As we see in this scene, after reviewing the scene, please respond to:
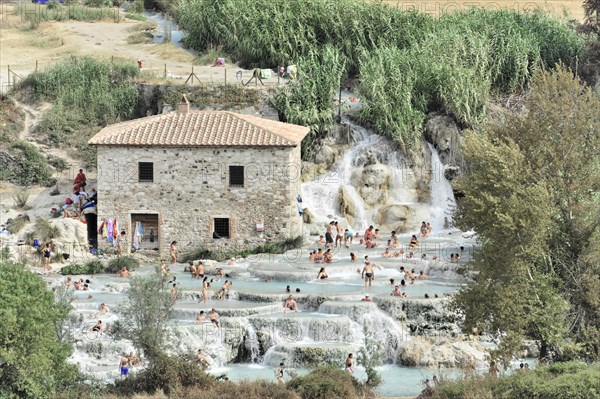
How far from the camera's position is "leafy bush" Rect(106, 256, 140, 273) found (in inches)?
2453

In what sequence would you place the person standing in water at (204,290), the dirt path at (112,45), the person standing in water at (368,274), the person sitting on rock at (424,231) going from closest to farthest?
the person standing in water at (204,290) < the person standing in water at (368,274) < the person sitting on rock at (424,231) < the dirt path at (112,45)

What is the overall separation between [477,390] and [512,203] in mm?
5958

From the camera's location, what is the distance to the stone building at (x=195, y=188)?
6469 centimetres

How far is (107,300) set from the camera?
5753cm

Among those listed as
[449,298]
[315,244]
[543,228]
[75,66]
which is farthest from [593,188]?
→ [75,66]

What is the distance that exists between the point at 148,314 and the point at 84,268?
12104 mm

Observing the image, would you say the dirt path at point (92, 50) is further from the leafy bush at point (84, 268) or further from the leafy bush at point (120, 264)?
the leafy bush at point (84, 268)

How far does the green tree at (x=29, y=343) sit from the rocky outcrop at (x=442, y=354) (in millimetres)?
11675

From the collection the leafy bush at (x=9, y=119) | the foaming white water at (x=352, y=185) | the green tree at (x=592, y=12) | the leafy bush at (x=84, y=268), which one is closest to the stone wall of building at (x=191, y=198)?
the leafy bush at (x=84, y=268)

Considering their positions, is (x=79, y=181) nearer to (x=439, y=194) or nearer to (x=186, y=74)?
(x=186, y=74)

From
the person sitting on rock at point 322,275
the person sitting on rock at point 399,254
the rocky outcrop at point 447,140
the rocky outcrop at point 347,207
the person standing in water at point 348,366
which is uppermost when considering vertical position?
the rocky outcrop at point 447,140

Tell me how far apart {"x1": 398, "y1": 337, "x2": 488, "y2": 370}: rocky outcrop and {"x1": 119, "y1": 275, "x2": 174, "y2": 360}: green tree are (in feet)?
27.1

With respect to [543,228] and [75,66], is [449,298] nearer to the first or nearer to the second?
[543,228]

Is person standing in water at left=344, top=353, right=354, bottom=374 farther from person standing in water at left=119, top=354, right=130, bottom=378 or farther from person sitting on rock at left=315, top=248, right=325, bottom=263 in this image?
person sitting on rock at left=315, top=248, right=325, bottom=263
